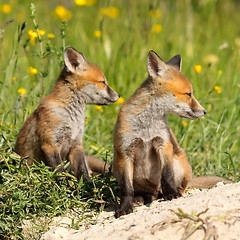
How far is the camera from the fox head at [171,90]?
5.28 metres

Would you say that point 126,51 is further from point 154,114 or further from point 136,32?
point 154,114

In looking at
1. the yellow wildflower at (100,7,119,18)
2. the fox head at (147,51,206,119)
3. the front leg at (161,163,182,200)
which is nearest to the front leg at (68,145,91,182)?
the front leg at (161,163,182,200)

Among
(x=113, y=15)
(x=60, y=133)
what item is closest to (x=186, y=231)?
(x=60, y=133)

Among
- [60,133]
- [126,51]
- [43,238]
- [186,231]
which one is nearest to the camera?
[186,231]

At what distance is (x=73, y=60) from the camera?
20.0ft

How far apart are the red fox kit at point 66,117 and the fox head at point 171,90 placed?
2.88 ft

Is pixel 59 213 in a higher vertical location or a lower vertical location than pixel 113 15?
lower

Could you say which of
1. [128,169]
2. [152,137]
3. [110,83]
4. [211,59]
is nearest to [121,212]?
[128,169]

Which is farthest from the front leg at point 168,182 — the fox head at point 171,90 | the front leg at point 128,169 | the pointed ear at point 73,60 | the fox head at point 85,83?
the pointed ear at point 73,60

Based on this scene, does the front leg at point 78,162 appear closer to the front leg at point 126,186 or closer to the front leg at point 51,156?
the front leg at point 51,156

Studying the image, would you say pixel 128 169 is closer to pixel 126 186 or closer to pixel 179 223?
pixel 126 186

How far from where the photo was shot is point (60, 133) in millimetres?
5891

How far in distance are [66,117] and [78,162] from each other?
0.50 m

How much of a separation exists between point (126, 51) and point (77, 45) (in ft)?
2.60
